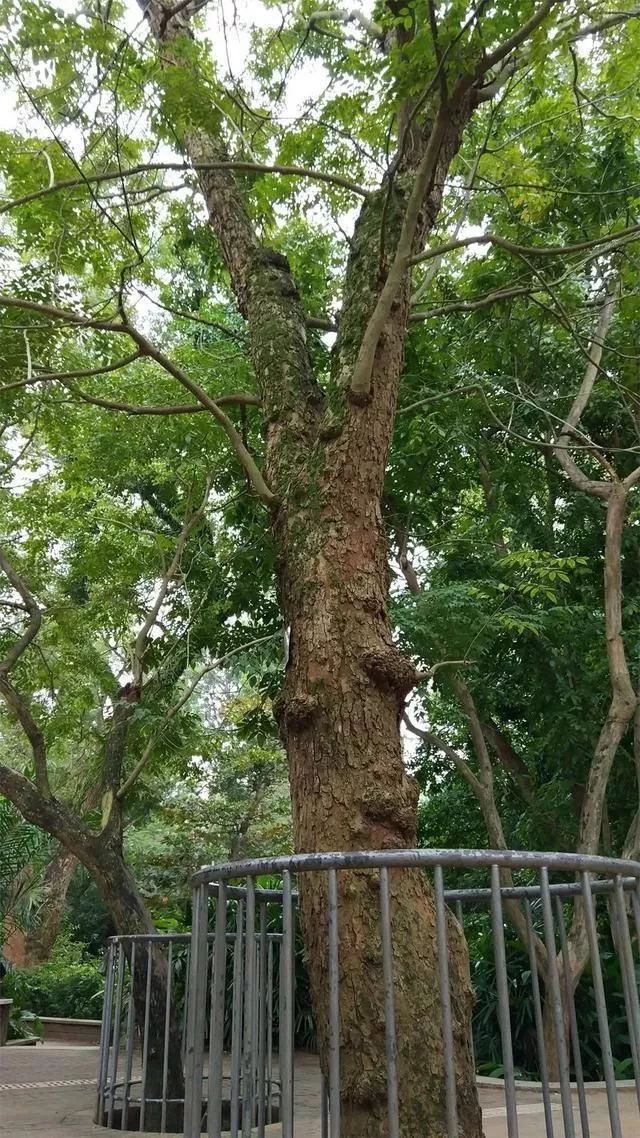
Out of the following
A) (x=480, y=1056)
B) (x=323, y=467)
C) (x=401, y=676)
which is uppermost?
(x=323, y=467)

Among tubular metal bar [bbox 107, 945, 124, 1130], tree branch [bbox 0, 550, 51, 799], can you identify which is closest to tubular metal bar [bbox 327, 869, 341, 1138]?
tubular metal bar [bbox 107, 945, 124, 1130]

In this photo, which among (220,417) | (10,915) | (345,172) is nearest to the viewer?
(220,417)

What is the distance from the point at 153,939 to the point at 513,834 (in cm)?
556

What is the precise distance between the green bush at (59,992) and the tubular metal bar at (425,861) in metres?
13.0

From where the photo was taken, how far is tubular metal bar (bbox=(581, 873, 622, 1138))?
191cm

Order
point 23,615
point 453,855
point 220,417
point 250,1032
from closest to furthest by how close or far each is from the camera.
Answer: point 453,855 < point 250,1032 < point 220,417 < point 23,615

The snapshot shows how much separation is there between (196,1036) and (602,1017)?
3.31 feet

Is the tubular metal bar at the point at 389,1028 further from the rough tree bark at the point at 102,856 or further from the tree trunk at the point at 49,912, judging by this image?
the tree trunk at the point at 49,912

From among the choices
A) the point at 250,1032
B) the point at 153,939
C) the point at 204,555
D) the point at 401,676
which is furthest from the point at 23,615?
the point at 250,1032

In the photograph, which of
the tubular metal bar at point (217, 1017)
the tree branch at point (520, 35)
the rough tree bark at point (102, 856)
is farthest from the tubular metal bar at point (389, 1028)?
the rough tree bark at point (102, 856)

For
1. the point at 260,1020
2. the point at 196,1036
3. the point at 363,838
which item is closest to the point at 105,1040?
the point at 260,1020

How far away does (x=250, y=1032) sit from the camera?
86.6 inches

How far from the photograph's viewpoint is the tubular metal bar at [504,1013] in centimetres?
181

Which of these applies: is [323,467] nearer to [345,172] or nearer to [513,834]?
[345,172]
